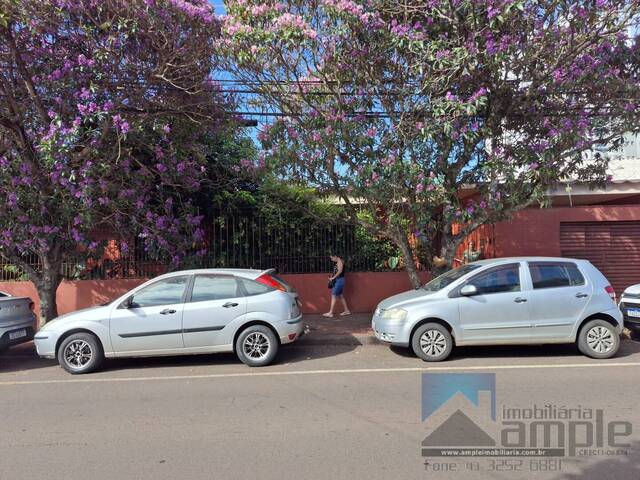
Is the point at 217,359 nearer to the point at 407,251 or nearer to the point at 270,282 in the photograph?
the point at 270,282

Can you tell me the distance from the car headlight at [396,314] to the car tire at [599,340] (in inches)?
105

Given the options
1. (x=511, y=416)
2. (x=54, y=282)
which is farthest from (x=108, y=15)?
(x=511, y=416)

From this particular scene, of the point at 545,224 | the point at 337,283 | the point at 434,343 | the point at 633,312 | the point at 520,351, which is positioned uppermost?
the point at 545,224

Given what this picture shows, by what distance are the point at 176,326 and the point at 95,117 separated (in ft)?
12.6

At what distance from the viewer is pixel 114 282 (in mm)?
10891

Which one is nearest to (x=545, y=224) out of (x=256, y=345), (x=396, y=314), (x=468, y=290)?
(x=468, y=290)

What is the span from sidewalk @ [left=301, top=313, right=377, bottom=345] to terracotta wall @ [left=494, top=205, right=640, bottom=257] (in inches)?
158

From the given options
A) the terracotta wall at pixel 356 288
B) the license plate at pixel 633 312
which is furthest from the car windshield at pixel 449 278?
the terracotta wall at pixel 356 288

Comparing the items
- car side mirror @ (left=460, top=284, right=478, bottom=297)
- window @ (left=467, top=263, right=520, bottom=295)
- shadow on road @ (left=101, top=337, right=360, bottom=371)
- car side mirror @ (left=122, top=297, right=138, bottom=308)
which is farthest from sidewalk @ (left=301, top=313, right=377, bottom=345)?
car side mirror @ (left=122, top=297, right=138, bottom=308)

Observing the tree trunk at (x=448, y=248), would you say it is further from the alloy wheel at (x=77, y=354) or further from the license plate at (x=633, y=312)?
the alloy wheel at (x=77, y=354)

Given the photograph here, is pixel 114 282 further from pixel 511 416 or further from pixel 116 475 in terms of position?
pixel 511 416

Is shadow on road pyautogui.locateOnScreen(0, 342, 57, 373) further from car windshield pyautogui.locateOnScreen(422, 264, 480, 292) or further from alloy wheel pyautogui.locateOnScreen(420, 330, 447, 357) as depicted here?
car windshield pyautogui.locateOnScreen(422, 264, 480, 292)

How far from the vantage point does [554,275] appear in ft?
23.1

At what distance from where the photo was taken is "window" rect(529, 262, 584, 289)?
22.9 ft
